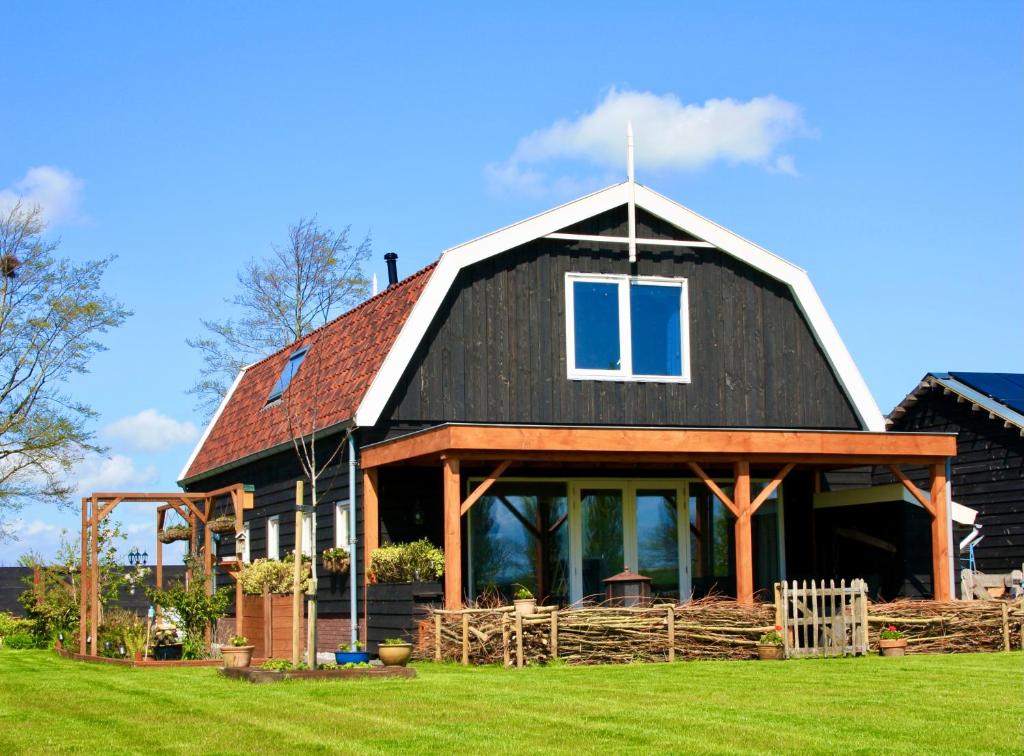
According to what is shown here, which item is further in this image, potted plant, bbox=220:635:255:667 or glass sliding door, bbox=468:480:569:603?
glass sliding door, bbox=468:480:569:603

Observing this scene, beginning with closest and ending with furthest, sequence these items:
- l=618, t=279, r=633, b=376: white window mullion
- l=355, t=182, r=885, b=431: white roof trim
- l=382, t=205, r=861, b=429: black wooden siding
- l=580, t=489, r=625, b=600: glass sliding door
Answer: l=355, t=182, r=885, b=431: white roof trim < l=382, t=205, r=861, b=429: black wooden siding < l=580, t=489, r=625, b=600: glass sliding door < l=618, t=279, r=633, b=376: white window mullion

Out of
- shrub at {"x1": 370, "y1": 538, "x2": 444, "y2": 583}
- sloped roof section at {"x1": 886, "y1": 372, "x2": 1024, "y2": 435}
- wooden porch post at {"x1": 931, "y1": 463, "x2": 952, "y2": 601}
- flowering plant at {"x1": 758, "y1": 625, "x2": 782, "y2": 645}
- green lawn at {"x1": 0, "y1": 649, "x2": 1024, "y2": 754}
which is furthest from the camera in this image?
sloped roof section at {"x1": 886, "y1": 372, "x2": 1024, "y2": 435}

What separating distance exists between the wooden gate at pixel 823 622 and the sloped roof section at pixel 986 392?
884 centimetres

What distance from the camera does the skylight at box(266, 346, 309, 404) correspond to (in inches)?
965

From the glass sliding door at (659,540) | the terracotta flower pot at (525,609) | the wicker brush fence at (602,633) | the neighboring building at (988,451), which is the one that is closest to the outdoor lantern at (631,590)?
the wicker brush fence at (602,633)

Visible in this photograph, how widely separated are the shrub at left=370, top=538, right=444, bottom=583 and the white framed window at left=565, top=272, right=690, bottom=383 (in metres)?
3.79

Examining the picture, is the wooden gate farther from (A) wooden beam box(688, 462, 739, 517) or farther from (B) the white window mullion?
(B) the white window mullion

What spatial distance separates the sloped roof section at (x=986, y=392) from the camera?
82.5ft

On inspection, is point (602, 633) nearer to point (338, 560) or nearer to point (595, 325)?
point (338, 560)

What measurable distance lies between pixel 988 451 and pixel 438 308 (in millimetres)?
11554

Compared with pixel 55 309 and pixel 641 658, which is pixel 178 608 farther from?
pixel 55 309

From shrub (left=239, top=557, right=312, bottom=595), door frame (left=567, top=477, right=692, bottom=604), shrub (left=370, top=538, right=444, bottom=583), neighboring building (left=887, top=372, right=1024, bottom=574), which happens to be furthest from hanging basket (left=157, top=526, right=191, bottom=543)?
neighboring building (left=887, top=372, right=1024, bottom=574)

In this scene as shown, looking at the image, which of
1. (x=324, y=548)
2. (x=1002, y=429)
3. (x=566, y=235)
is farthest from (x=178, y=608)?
(x=1002, y=429)

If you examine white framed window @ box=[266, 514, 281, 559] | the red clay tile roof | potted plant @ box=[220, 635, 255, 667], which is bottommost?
potted plant @ box=[220, 635, 255, 667]
